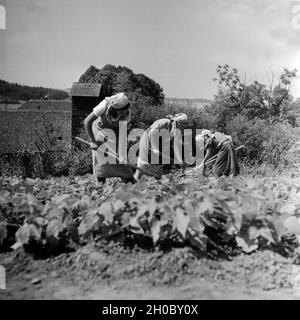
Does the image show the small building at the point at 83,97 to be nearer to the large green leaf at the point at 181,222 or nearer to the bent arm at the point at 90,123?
the bent arm at the point at 90,123

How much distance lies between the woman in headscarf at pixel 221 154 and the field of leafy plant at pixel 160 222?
3676 millimetres

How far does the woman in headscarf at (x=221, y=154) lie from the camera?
271 inches

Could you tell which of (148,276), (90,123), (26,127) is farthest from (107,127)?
(26,127)

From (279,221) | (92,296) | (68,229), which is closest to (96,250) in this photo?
(68,229)

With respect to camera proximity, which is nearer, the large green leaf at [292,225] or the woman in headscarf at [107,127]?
the large green leaf at [292,225]

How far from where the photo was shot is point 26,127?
75.0ft

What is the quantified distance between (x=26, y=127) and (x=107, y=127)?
19.5 m

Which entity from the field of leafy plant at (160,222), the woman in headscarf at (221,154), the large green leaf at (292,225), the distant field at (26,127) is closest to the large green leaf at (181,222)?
the field of leafy plant at (160,222)

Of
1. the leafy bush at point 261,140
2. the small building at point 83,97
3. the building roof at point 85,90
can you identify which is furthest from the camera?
the building roof at point 85,90

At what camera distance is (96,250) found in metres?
2.82

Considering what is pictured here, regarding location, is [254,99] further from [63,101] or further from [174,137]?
[63,101]

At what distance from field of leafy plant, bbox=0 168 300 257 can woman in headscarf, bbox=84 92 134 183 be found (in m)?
1.32

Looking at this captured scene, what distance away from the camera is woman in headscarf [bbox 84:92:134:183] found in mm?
4348

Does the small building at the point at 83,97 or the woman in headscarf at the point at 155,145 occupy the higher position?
the small building at the point at 83,97
